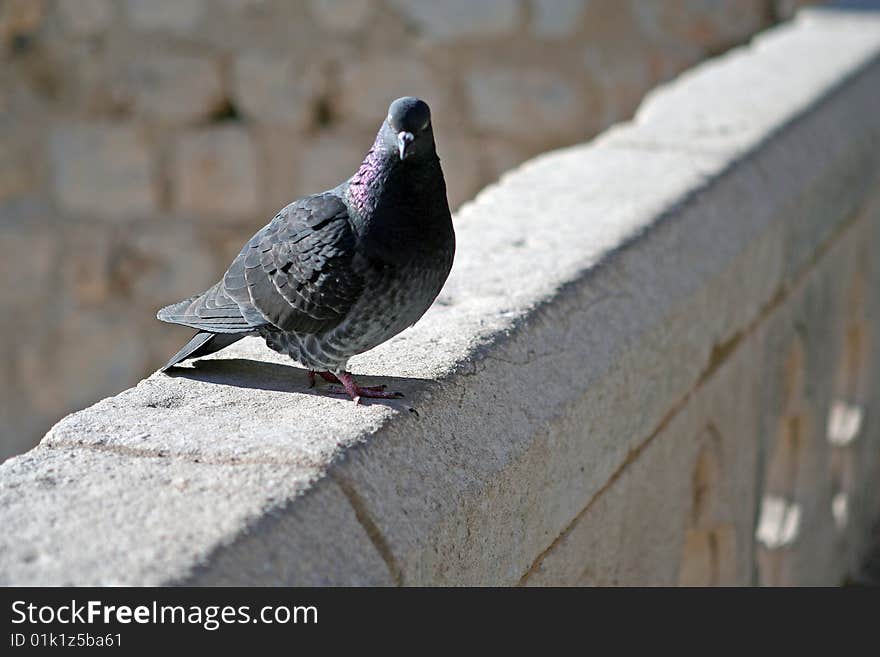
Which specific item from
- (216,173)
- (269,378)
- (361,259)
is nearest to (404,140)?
(361,259)

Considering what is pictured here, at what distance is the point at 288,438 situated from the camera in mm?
1636

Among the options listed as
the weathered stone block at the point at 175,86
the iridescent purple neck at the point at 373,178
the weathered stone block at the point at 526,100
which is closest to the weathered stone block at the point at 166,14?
the weathered stone block at the point at 175,86

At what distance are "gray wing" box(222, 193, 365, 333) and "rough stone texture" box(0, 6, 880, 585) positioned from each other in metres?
0.12

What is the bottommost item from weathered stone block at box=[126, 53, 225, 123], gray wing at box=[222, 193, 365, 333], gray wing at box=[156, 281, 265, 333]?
weathered stone block at box=[126, 53, 225, 123]

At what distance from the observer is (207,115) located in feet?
17.2

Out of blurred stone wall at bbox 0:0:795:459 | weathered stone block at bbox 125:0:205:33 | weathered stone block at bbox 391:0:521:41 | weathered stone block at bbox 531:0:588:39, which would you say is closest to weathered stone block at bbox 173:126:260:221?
blurred stone wall at bbox 0:0:795:459

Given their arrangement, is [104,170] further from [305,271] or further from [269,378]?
[305,271]

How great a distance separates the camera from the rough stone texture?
147 centimetres

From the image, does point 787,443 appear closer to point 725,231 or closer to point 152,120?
point 725,231

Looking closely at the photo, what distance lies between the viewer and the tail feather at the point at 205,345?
195 centimetres

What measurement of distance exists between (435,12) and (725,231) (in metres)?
2.49

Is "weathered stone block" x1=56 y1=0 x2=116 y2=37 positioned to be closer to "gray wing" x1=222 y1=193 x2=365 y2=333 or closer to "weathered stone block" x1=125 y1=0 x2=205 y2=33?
"weathered stone block" x1=125 y1=0 x2=205 y2=33

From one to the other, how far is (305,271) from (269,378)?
0.70ft
